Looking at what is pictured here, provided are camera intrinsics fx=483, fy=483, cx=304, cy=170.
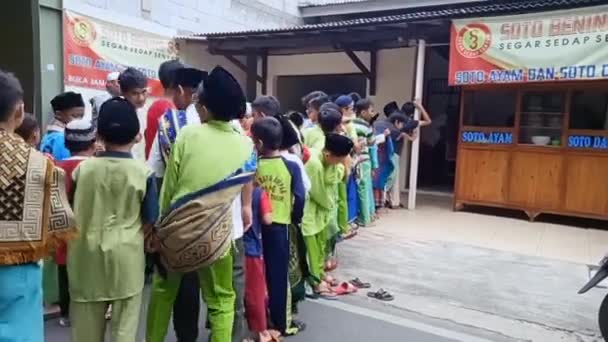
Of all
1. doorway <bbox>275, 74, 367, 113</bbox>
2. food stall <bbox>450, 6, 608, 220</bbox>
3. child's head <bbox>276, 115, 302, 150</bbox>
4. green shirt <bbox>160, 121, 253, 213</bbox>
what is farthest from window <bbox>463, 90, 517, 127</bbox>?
green shirt <bbox>160, 121, 253, 213</bbox>

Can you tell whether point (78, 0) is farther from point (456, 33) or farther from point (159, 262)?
point (159, 262)

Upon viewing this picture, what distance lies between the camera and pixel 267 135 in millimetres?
2682

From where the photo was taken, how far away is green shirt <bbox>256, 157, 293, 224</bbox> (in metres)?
2.76

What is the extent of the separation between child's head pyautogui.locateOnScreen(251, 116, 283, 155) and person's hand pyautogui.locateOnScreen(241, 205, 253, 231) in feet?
1.43

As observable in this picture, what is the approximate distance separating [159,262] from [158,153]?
76cm

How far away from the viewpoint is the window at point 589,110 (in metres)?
5.88

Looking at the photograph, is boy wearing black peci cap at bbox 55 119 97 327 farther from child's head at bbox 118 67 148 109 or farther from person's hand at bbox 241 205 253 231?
person's hand at bbox 241 205 253 231

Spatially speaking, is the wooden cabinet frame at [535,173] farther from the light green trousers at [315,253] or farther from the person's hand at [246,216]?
the person's hand at [246,216]

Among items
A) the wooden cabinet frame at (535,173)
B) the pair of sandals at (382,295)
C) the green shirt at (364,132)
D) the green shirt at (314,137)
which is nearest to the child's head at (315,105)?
the green shirt at (314,137)

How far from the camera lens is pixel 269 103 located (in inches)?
125

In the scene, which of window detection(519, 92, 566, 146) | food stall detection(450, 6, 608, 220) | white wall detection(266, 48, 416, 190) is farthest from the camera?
white wall detection(266, 48, 416, 190)

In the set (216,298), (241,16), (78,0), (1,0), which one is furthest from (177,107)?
(241,16)

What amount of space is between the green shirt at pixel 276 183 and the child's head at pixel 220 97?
1.97ft

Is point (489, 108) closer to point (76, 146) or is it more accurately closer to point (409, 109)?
point (409, 109)
